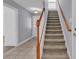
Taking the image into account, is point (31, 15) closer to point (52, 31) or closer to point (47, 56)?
point (52, 31)

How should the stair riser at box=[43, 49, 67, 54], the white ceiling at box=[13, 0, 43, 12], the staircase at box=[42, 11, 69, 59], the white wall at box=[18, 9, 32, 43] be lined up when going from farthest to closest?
1. the white wall at box=[18, 9, 32, 43]
2. the white ceiling at box=[13, 0, 43, 12]
3. the stair riser at box=[43, 49, 67, 54]
4. the staircase at box=[42, 11, 69, 59]

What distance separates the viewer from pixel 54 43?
4.71 m

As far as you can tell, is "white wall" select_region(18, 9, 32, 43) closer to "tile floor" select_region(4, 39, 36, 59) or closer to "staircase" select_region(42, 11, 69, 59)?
"tile floor" select_region(4, 39, 36, 59)

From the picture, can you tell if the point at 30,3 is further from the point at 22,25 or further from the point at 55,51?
the point at 55,51

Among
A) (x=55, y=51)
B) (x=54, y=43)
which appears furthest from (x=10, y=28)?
(x=55, y=51)

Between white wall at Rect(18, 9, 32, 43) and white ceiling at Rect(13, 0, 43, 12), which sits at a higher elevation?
white ceiling at Rect(13, 0, 43, 12)

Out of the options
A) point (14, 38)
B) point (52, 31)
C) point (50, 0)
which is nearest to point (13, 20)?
point (14, 38)

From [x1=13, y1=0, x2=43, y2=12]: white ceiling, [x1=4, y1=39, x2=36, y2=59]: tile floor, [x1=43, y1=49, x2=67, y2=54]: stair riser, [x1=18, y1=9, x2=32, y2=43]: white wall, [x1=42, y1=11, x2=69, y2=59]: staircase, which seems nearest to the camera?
[x1=42, y1=11, x2=69, y2=59]: staircase

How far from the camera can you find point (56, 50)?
4.30 m

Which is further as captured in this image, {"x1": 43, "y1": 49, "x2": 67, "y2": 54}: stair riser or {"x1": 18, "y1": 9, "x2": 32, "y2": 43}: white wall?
{"x1": 18, "y1": 9, "x2": 32, "y2": 43}: white wall

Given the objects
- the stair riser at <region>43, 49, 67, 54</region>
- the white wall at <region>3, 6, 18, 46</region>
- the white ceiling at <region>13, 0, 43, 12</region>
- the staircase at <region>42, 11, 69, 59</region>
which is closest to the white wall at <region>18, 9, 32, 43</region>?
the white ceiling at <region>13, 0, 43, 12</region>

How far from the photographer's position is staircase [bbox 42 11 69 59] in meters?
3.96

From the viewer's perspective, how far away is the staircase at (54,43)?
13.0 feet

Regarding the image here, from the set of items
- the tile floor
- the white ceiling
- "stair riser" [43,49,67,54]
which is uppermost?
the white ceiling
